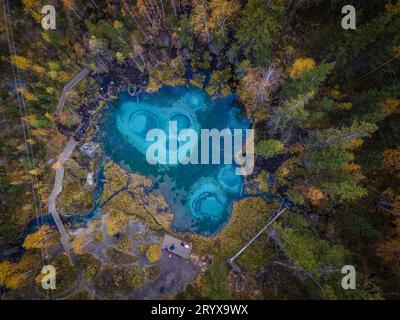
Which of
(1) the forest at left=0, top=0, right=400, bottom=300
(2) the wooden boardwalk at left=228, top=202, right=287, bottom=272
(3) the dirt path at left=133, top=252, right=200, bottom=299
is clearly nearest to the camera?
(1) the forest at left=0, top=0, right=400, bottom=300

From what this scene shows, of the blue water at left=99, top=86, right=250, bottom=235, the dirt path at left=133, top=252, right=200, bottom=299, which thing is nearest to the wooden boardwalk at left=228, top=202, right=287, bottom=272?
the blue water at left=99, top=86, right=250, bottom=235

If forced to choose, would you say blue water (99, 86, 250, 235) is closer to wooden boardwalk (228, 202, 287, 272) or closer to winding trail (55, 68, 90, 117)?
wooden boardwalk (228, 202, 287, 272)

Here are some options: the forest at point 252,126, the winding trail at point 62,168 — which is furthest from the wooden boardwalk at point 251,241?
the winding trail at point 62,168

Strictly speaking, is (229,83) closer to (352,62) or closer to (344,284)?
(352,62)

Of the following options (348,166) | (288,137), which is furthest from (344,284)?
(288,137)

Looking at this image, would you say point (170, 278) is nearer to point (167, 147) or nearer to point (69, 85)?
point (167, 147)

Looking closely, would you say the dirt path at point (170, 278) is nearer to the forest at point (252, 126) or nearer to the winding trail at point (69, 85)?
the forest at point (252, 126)

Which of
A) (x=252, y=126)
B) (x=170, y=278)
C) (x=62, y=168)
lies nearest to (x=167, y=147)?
(x=252, y=126)
